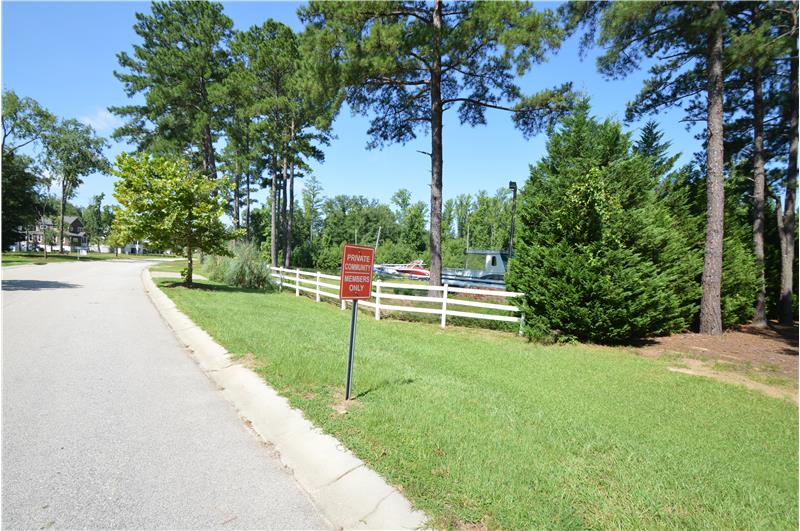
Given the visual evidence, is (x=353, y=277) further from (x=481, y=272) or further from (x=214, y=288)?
(x=481, y=272)

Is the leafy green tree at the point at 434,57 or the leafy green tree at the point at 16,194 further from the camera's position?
the leafy green tree at the point at 16,194

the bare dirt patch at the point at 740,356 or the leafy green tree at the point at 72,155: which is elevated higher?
the leafy green tree at the point at 72,155

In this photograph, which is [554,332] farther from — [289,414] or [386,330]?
[289,414]

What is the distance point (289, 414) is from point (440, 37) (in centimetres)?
1159

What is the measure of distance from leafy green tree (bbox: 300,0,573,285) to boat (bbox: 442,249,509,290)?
26.1 feet

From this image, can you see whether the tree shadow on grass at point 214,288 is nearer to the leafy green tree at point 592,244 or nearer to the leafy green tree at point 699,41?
the leafy green tree at point 592,244

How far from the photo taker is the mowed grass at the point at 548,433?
2836 millimetres

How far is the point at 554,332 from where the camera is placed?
9242 mm

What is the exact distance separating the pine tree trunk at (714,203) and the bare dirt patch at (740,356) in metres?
0.64

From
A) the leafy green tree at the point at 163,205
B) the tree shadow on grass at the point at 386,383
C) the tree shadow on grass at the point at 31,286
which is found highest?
the leafy green tree at the point at 163,205

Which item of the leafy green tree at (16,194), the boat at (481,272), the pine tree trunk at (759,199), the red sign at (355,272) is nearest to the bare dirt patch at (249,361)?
the red sign at (355,272)

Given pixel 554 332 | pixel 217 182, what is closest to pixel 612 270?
pixel 554 332

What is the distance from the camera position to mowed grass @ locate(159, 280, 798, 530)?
9.30ft

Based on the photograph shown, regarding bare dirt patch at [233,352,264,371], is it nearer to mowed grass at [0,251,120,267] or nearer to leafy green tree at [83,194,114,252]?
mowed grass at [0,251,120,267]
